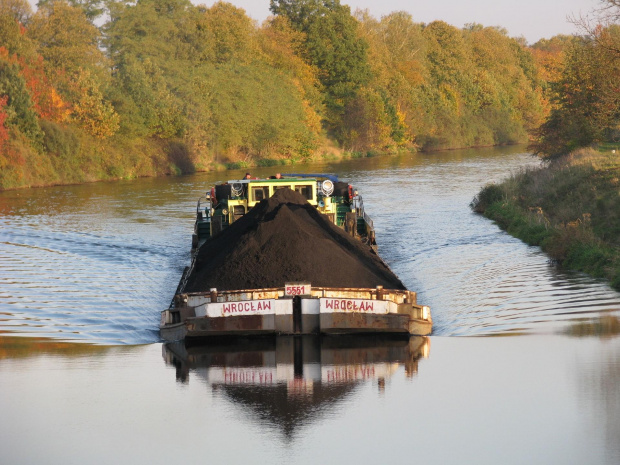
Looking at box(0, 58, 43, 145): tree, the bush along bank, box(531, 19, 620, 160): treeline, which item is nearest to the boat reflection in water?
the bush along bank

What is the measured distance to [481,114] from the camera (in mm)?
120688

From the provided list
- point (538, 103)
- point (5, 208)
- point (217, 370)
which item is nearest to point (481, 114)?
point (538, 103)

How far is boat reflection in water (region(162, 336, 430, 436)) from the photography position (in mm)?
15195

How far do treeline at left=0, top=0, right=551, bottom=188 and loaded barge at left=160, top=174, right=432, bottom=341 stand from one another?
42315 mm

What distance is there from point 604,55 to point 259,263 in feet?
76.2

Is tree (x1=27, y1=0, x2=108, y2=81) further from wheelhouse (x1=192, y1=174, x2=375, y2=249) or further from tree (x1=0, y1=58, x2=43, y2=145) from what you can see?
wheelhouse (x1=192, y1=174, x2=375, y2=249)

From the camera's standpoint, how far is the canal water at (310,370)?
13055 mm

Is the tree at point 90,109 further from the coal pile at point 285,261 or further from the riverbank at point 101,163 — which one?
the coal pile at point 285,261

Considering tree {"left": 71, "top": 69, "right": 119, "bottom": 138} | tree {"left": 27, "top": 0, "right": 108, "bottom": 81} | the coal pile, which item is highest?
tree {"left": 27, "top": 0, "right": 108, "bottom": 81}

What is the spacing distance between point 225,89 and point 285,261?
6754 centimetres

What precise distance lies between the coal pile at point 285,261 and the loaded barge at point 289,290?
20 millimetres

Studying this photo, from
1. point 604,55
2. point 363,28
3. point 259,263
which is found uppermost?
point 363,28

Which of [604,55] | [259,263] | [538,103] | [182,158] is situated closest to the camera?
[259,263]

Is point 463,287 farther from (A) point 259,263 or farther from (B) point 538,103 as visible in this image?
(B) point 538,103
